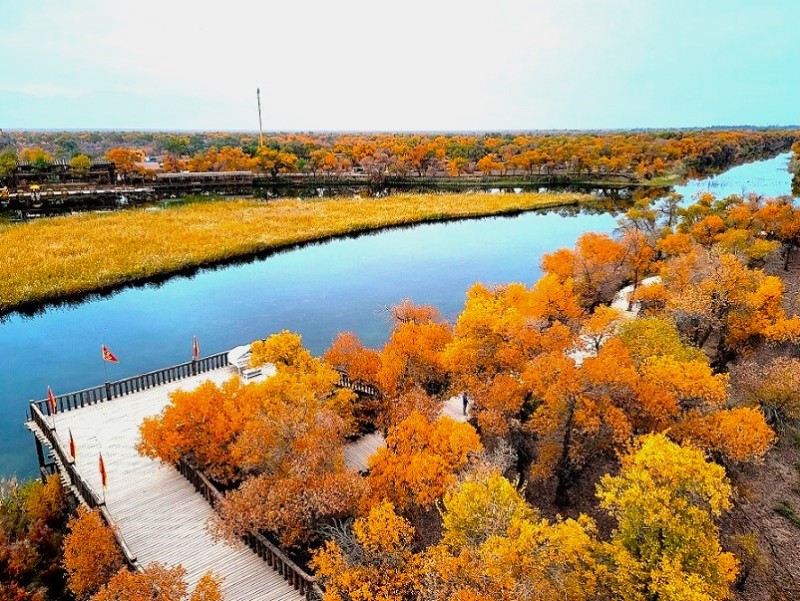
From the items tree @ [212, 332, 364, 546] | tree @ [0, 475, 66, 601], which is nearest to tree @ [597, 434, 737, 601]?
tree @ [212, 332, 364, 546]

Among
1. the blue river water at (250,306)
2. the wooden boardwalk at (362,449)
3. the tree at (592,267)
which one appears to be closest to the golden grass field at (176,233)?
the blue river water at (250,306)

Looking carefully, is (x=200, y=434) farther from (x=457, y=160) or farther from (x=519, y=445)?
(x=457, y=160)

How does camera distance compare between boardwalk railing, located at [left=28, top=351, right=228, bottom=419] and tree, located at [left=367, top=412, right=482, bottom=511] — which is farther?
boardwalk railing, located at [left=28, top=351, right=228, bottom=419]

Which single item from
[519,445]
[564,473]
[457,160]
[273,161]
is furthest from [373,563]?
[457,160]

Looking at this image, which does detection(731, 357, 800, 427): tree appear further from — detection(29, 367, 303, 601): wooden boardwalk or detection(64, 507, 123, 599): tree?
detection(64, 507, 123, 599): tree

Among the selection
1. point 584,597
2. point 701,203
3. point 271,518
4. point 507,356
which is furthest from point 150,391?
point 701,203

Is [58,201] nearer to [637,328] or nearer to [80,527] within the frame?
[80,527]
